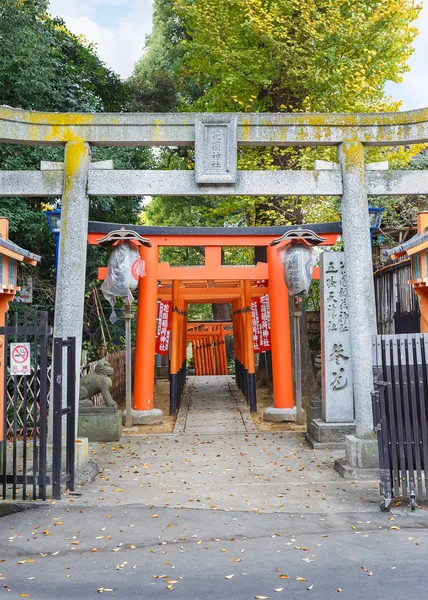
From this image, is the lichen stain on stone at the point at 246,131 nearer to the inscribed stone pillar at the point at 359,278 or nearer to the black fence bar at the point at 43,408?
the inscribed stone pillar at the point at 359,278

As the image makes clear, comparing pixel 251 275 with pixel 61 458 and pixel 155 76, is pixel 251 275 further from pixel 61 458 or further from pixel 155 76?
pixel 155 76

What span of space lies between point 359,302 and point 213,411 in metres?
7.39

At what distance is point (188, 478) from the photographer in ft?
25.9

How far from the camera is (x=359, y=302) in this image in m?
7.84

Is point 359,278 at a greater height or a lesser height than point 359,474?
greater

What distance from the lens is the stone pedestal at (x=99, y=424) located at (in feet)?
34.8

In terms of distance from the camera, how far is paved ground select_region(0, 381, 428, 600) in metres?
4.30

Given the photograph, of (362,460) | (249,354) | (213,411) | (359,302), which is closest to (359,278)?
(359,302)

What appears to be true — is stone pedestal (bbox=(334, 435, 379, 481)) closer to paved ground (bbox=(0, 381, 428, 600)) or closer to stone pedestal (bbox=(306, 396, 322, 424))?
paved ground (bbox=(0, 381, 428, 600))

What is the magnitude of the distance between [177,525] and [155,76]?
1832cm

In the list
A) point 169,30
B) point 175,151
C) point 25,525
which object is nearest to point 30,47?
point 175,151

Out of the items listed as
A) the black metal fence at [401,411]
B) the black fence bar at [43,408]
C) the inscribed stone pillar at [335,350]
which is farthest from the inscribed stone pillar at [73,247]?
the inscribed stone pillar at [335,350]

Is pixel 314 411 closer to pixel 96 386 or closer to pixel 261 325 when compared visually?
pixel 96 386

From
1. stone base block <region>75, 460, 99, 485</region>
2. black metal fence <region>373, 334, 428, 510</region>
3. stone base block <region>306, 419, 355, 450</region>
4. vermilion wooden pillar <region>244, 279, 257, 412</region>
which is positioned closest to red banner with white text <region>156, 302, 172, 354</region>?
vermilion wooden pillar <region>244, 279, 257, 412</region>
